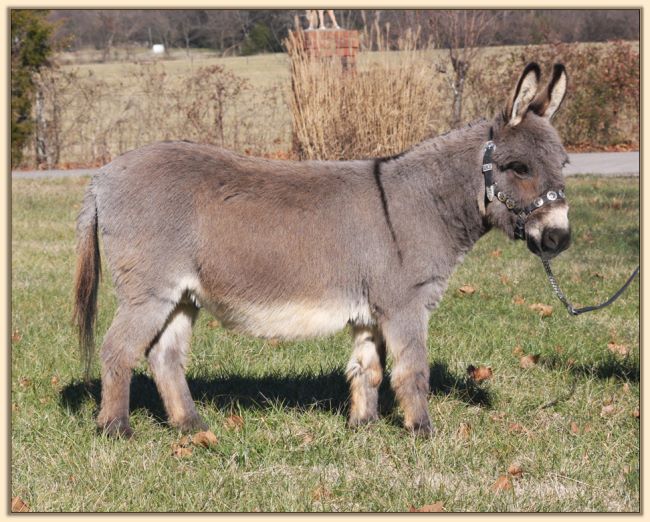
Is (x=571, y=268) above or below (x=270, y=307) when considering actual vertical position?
below

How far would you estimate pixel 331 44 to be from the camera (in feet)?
45.1

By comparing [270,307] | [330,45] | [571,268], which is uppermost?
[330,45]

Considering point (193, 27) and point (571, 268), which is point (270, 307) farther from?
point (193, 27)

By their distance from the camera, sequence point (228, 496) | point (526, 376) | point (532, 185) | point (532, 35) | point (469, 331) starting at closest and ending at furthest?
point (228, 496) < point (532, 185) < point (526, 376) < point (469, 331) < point (532, 35)

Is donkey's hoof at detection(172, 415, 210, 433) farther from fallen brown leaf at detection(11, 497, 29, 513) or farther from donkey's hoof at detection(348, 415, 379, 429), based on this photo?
fallen brown leaf at detection(11, 497, 29, 513)

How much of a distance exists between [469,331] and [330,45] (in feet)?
27.8

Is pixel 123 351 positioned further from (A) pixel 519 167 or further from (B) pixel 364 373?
(A) pixel 519 167

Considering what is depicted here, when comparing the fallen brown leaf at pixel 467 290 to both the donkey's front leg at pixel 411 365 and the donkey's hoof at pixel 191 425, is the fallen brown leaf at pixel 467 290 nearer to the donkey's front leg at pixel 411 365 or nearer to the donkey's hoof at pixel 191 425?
the donkey's front leg at pixel 411 365

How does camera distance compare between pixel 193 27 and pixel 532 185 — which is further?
pixel 193 27

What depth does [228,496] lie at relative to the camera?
3801mm

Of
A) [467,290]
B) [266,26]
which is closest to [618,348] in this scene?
[467,290]

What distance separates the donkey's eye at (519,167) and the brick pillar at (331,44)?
359 inches

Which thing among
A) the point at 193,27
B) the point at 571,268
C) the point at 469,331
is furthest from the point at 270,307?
the point at 193,27

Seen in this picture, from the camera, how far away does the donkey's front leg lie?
4.35m
